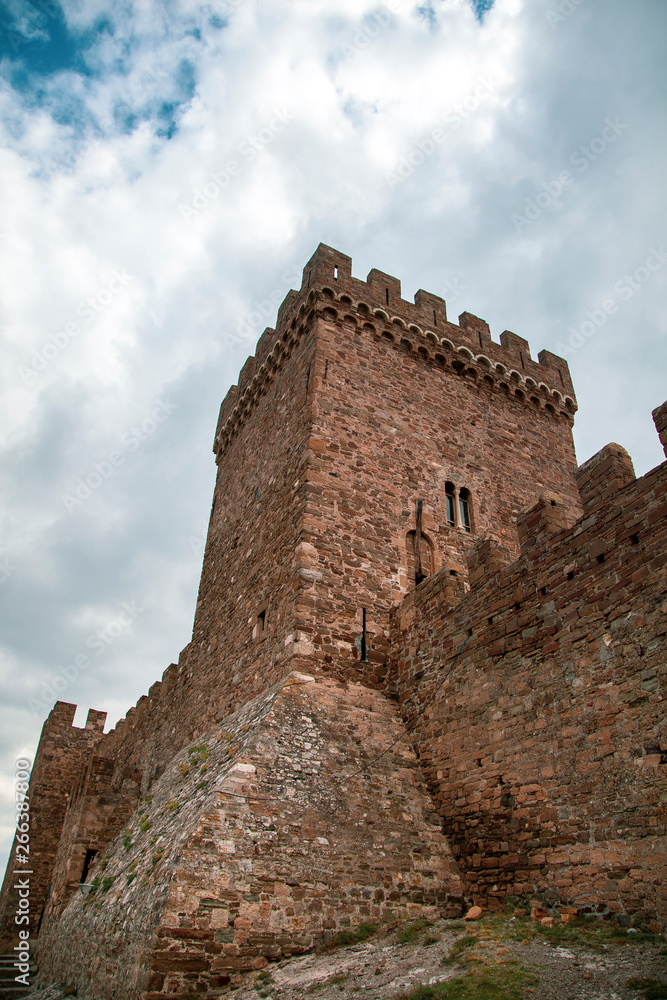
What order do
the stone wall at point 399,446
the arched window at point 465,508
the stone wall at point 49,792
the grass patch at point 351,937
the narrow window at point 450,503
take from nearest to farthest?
the grass patch at point 351,937 < the stone wall at point 399,446 < the narrow window at point 450,503 < the arched window at point 465,508 < the stone wall at point 49,792

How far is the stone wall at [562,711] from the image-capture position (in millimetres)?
6550

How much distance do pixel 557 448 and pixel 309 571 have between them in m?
8.04

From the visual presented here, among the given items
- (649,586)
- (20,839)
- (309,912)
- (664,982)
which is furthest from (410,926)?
A: (20,839)

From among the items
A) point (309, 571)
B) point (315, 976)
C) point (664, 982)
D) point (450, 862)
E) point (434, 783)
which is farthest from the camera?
point (309, 571)

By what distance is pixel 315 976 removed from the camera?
647cm

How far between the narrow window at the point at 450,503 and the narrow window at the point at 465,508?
0.20 meters

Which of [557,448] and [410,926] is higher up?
[557,448]

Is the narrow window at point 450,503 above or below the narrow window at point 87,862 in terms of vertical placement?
above

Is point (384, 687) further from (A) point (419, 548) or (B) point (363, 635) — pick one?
(A) point (419, 548)

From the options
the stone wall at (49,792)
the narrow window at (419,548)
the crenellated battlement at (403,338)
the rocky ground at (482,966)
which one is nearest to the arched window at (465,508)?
the narrow window at (419,548)

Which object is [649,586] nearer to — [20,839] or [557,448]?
[557,448]

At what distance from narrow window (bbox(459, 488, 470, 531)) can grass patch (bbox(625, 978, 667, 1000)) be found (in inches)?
346

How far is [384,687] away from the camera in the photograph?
34.5ft

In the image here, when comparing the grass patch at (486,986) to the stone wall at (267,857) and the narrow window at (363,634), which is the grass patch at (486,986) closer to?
the stone wall at (267,857)
